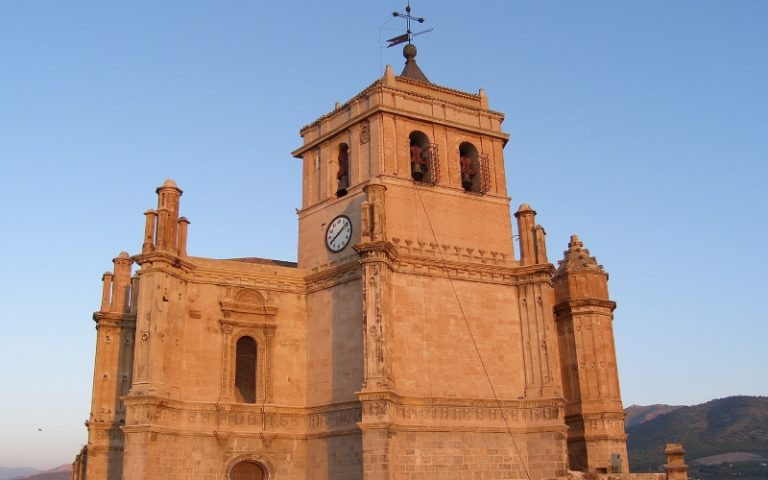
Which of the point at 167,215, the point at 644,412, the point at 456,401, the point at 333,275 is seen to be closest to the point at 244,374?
the point at 333,275

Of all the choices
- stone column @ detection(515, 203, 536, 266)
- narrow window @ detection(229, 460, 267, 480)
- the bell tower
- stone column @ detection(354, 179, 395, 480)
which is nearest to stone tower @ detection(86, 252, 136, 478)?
narrow window @ detection(229, 460, 267, 480)

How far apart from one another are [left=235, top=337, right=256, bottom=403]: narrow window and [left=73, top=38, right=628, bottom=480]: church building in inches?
2.9

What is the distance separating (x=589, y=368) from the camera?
31672mm

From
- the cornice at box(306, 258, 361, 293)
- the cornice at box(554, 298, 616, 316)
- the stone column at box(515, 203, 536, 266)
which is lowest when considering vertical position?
the cornice at box(554, 298, 616, 316)

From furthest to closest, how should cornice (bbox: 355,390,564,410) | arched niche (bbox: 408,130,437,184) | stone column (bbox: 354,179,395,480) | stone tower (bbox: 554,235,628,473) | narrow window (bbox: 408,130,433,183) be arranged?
stone tower (bbox: 554,235,628,473) → narrow window (bbox: 408,130,433,183) → arched niche (bbox: 408,130,437,184) → cornice (bbox: 355,390,564,410) → stone column (bbox: 354,179,395,480)

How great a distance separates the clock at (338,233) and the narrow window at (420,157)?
11.1ft

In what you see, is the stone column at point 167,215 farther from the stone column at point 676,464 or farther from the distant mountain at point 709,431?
the distant mountain at point 709,431

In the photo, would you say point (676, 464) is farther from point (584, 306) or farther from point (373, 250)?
point (373, 250)

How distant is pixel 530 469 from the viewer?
1027 inches

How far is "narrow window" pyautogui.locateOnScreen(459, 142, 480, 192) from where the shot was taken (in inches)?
1232

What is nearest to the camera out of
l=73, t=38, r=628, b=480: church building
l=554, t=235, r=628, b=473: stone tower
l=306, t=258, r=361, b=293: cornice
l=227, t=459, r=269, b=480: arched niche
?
l=73, t=38, r=628, b=480: church building

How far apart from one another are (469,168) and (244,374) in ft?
40.4

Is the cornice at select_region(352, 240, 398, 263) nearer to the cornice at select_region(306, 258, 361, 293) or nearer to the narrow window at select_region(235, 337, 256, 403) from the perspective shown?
the cornice at select_region(306, 258, 361, 293)

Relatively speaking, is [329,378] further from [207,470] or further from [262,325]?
[207,470]
